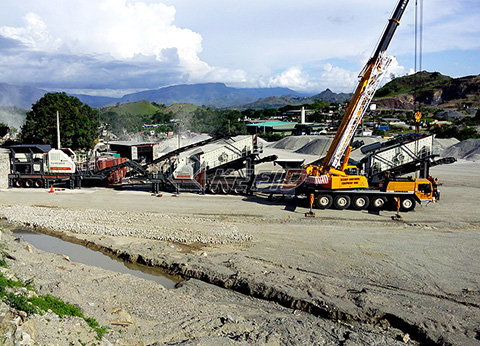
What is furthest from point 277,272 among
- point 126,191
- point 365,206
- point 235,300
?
point 126,191

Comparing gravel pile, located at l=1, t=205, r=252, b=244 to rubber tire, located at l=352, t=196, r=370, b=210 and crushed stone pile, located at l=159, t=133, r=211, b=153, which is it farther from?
crushed stone pile, located at l=159, t=133, r=211, b=153

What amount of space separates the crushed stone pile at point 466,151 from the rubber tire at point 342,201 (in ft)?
87.1

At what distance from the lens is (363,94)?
19969mm


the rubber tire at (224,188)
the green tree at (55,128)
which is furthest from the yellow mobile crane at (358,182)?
the green tree at (55,128)

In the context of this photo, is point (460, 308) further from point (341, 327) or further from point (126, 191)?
point (126, 191)

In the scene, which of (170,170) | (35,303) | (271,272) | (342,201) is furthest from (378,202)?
(35,303)

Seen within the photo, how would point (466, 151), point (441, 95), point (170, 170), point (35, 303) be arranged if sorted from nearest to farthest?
point (35, 303) → point (170, 170) → point (466, 151) → point (441, 95)

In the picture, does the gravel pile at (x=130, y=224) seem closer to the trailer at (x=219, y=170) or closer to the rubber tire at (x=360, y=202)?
the trailer at (x=219, y=170)

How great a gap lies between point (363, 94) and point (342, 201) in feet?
18.0

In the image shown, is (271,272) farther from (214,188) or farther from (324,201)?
(214,188)

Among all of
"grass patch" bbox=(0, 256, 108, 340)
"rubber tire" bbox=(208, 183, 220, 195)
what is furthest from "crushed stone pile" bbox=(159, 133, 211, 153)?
"grass patch" bbox=(0, 256, 108, 340)

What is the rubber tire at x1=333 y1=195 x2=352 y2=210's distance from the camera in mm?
20594

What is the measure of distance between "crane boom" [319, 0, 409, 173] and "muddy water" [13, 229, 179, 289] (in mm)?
10924

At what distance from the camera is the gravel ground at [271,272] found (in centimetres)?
920
